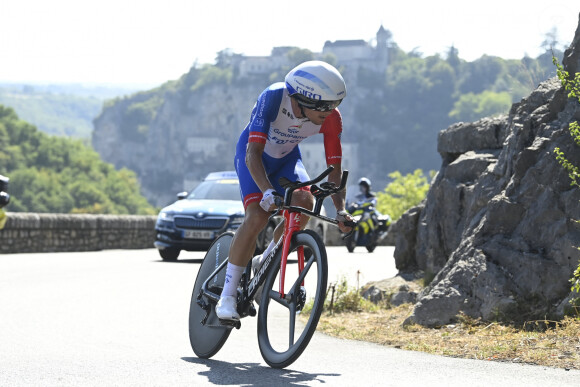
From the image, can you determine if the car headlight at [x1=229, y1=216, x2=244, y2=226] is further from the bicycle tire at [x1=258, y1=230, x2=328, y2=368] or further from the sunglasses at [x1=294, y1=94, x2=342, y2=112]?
the sunglasses at [x1=294, y1=94, x2=342, y2=112]

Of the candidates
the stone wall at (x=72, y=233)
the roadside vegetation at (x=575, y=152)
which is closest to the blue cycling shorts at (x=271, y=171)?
the roadside vegetation at (x=575, y=152)

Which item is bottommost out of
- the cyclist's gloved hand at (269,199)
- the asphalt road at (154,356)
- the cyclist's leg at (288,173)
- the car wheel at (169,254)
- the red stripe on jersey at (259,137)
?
the car wheel at (169,254)

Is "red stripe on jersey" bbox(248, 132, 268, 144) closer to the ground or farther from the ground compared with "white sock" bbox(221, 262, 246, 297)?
farther from the ground

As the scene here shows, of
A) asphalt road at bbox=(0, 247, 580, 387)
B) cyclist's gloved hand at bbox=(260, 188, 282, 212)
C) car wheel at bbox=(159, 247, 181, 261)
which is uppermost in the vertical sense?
cyclist's gloved hand at bbox=(260, 188, 282, 212)

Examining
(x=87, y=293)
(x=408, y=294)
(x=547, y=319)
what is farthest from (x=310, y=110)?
(x=87, y=293)

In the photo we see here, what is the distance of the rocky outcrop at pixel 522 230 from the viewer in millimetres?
6930

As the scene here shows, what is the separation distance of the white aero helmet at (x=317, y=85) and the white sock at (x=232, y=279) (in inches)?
41.8

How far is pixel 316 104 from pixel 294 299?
106cm

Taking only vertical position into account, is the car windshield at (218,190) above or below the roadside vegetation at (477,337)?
above

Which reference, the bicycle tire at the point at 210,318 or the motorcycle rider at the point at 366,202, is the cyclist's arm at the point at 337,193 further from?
the motorcycle rider at the point at 366,202

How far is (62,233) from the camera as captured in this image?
20.6m

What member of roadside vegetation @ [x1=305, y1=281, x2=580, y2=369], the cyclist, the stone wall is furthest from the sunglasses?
the stone wall

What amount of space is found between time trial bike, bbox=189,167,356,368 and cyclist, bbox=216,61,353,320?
86mm

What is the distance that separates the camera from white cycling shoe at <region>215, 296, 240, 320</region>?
214 inches
